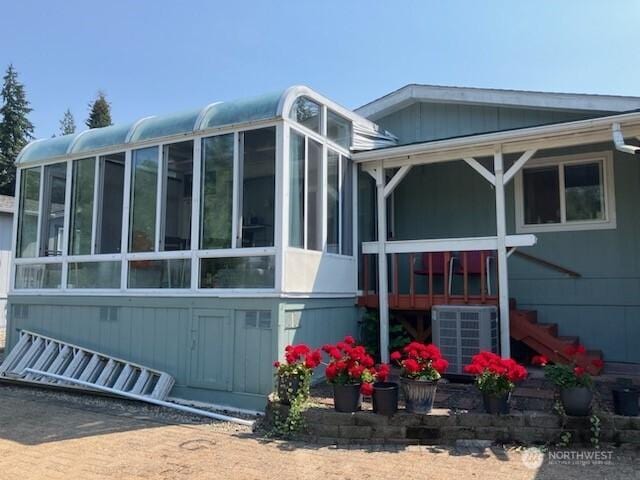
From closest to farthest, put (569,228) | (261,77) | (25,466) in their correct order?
(25,466), (569,228), (261,77)

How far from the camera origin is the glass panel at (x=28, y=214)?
7867 mm

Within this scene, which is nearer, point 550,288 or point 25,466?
point 25,466

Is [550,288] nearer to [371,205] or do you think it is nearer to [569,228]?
[569,228]

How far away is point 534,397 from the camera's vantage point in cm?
484

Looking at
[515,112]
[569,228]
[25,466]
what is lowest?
[25,466]

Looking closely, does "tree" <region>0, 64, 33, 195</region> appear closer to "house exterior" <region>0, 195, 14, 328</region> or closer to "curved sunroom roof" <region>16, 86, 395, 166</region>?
"house exterior" <region>0, 195, 14, 328</region>

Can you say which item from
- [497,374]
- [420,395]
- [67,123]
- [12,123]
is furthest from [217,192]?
[67,123]

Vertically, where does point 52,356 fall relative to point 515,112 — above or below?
below

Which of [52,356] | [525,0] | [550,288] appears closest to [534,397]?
[550,288]

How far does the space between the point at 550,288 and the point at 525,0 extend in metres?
3.85

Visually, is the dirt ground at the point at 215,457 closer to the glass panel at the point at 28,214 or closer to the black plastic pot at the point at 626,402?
the black plastic pot at the point at 626,402

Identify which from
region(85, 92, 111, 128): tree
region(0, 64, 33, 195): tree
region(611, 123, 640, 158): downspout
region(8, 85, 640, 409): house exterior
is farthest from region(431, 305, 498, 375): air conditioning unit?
region(85, 92, 111, 128): tree

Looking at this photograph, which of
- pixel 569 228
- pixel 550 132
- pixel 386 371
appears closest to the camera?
pixel 386 371

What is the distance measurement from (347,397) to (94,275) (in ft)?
14.3
